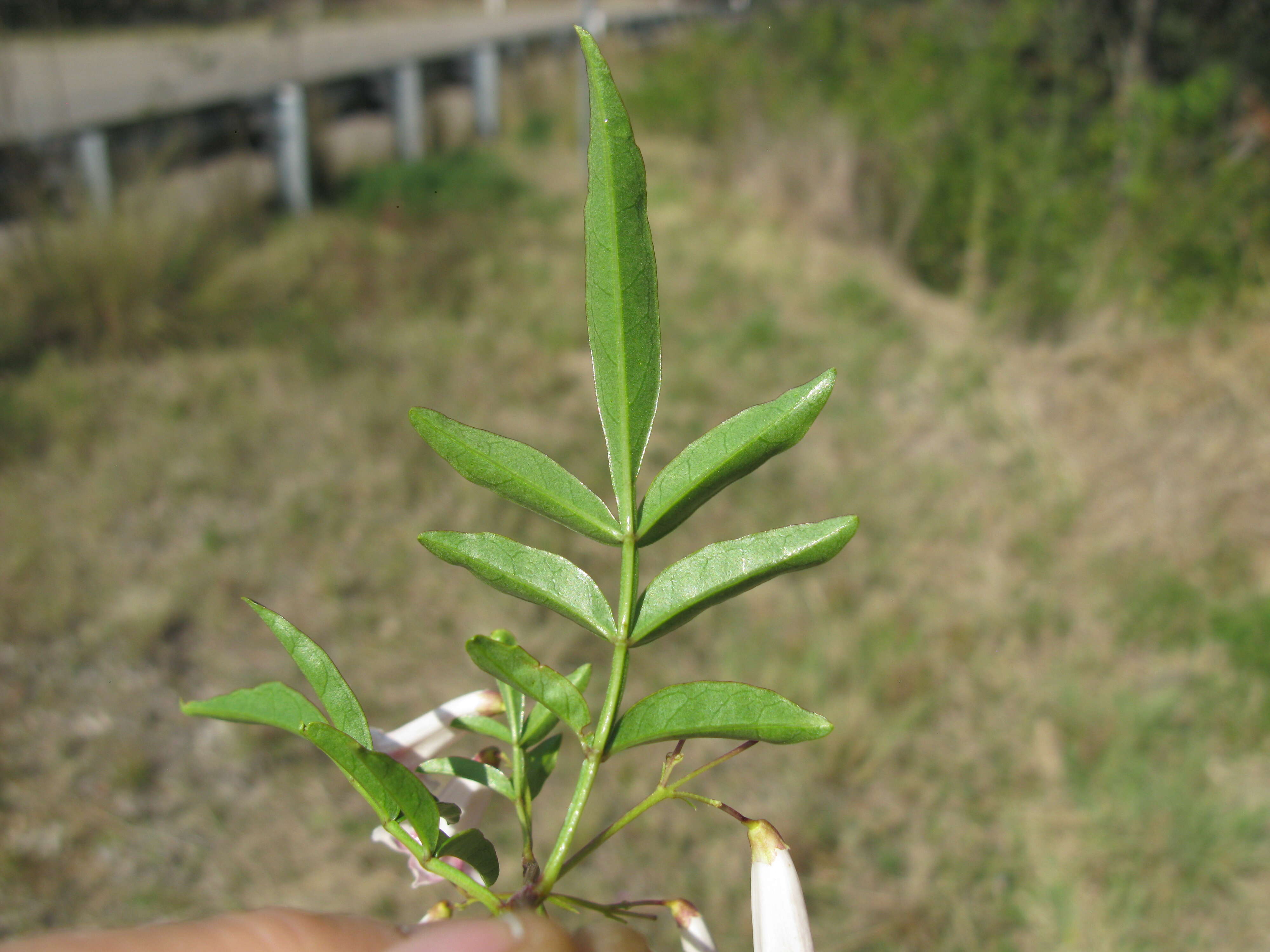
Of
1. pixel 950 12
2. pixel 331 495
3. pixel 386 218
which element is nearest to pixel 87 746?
pixel 331 495

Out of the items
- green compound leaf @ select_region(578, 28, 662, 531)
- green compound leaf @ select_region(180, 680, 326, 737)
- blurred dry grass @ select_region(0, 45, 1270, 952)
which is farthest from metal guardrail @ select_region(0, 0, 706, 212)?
green compound leaf @ select_region(578, 28, 662, 531)

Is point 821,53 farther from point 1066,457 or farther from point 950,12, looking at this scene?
point 1066,457

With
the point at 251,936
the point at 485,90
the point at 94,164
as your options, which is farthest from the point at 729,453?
the point at 485,90

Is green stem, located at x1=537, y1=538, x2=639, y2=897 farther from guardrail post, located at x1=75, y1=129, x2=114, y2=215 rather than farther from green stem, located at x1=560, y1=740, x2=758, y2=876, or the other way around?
guardrail post, located at x1=75, y1=129, x2=114, y2=215

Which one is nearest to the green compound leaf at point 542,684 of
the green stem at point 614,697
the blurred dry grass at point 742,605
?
the green stem at point 614,697

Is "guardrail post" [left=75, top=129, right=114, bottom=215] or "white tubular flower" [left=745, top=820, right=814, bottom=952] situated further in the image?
"guardrail post" [left=75, top=129, right=114, bottom=215]

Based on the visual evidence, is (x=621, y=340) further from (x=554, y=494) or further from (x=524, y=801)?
(x=524, y=801)
